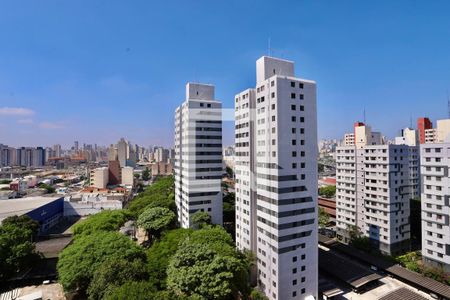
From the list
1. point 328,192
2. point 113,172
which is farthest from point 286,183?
point 113,172

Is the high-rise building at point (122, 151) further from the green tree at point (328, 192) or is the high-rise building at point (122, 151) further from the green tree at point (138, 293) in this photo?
the green tree at point (138, 293)

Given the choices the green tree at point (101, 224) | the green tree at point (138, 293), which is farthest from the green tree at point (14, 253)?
the green tree at point (138, 293)

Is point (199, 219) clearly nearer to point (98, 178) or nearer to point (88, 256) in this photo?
point (88, 256)

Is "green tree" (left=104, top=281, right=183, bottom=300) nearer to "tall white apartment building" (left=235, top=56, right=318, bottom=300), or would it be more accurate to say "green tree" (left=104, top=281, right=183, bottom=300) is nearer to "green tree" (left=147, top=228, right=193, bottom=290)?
"green tree" (left=147, top=228, right=193, bottom=290)

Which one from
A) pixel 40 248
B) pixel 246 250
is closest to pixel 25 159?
pixel 40 248

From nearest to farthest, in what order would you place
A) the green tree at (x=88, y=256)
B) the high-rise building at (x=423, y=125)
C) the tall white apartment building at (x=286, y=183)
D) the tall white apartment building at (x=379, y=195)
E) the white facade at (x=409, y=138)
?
the green tree at (x=88, y=256) → the tall white apartment building at (x=286, y=183) → the tall white apartment building at (x=379, y=195) → the high-rise building at (x=423, y=125) → the white facade at (x=409, y=138)

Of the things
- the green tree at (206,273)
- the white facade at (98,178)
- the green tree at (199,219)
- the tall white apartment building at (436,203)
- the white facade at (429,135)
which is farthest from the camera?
the white facade at (98,178)

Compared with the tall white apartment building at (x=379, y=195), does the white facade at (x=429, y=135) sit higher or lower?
higher
